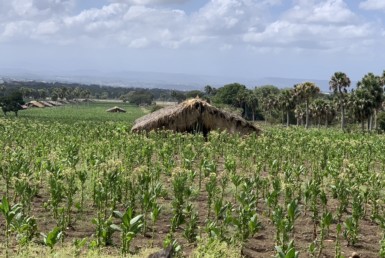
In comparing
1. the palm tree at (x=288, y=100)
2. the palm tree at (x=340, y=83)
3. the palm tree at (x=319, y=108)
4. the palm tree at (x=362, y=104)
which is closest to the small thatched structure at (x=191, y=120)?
the palm tree at (x=362, y=104)

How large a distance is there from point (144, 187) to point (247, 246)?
3.23 meters

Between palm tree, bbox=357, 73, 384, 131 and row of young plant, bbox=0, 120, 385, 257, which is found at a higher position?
palm tree, bbox=357, 73, 384, 131

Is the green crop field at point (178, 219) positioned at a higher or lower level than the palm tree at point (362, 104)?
lower

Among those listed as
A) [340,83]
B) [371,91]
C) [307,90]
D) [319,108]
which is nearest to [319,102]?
[319,108]

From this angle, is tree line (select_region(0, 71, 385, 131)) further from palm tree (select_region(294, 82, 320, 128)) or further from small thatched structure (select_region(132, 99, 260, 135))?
small thatched structure (select_region(132, 99, 260, 135))

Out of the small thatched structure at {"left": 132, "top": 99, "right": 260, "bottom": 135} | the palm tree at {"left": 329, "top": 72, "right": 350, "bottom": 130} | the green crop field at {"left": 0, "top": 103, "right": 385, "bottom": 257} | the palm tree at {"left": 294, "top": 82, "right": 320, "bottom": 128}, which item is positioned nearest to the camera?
the green crop field at {"left": 0, "top": 103, "right": 385, "bottom": 257}

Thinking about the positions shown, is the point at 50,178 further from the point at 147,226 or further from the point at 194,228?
the point at 194,228

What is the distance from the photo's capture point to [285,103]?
284ft

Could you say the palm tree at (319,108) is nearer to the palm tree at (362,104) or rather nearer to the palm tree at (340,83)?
the palm tree at (340,83)

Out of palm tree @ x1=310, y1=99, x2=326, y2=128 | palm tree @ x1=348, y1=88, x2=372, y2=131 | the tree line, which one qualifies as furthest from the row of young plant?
palm tree @ x1=310, y1=99, x2=326, y2=128

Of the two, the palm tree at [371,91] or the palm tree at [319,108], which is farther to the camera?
the palm tree at [319,108]

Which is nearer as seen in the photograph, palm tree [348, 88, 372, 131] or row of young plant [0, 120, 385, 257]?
row of young plant [0, 120, 385, 257]

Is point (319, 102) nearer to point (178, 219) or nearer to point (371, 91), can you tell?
point (371, 91)

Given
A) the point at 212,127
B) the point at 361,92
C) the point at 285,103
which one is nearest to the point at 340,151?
the point at 212,127
